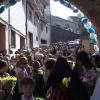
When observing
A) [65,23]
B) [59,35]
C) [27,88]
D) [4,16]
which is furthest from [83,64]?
[65,23]

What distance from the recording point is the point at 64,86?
6266 mm

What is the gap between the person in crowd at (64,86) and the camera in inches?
240

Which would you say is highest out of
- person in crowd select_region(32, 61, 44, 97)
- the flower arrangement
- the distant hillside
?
the distant hillside

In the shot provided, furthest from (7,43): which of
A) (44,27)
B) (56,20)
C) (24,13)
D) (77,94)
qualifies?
(56,20)

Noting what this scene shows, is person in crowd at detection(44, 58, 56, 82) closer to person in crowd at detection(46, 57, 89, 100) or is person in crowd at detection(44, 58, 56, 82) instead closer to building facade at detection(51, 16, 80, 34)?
person in crowd at detection(46, 57, 89, 100)

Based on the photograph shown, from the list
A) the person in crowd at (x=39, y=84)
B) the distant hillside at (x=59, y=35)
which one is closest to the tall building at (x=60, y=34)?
the distant hillside at (x=59, y=35)

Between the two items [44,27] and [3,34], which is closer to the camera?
[3,34]

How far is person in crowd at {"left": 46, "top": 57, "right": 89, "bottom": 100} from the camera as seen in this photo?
609cm

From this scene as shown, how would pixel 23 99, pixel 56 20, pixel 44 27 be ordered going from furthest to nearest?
pixel 56 20 < pixel 44 27 < pixel 23 99

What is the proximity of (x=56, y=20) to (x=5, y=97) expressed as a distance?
239ft

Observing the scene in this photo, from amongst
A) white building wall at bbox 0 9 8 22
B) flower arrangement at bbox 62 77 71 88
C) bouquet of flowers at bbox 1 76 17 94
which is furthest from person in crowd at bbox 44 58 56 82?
white building wall at bbox 0 9 8 22

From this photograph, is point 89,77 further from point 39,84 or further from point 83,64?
point 83,64

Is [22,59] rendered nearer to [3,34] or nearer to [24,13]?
[3,34]

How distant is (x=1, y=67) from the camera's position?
27.3 feet
